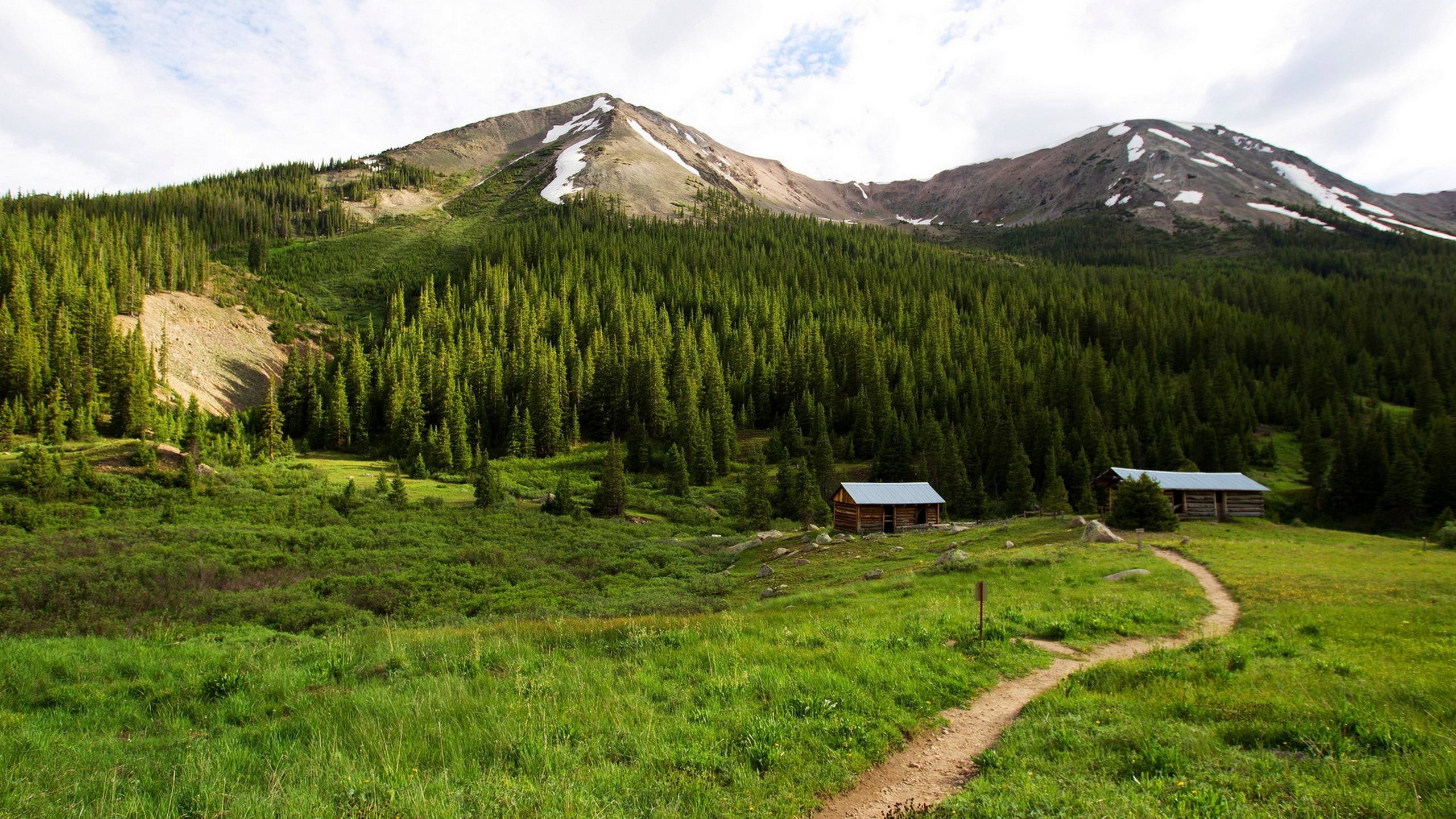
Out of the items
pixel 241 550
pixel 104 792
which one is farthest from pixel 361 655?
pixel 241 550

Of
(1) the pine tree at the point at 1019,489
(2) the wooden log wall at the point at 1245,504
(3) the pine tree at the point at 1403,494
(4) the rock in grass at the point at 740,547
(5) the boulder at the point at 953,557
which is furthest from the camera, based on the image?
(1) the pine tree at the point at 1019,489

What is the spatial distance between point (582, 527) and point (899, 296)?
4164 inches

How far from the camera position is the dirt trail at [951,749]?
21.4 ft

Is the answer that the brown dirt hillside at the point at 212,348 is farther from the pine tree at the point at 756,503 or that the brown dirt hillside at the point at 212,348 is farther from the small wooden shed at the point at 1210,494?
the small wooden shed at the point at 1210,494

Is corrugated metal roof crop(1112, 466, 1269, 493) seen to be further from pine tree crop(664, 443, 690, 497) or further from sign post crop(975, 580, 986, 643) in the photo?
sign post crop(975, 580, 986, 643)

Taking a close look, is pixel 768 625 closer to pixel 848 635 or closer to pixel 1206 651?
pixel 848 635

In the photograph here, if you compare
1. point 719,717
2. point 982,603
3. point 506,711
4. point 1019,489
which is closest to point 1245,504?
point 1019,489

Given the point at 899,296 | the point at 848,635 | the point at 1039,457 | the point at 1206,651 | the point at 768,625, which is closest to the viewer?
the point at 1206,651

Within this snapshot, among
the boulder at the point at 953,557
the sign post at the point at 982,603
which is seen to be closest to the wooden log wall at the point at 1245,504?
the boulder at the point at 953,557

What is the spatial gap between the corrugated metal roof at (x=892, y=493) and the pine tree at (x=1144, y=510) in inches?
580

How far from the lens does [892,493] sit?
53.7m

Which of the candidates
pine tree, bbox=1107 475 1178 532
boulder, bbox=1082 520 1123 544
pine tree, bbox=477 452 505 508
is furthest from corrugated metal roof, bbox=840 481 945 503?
pine tree, bbox=477 452 505 508

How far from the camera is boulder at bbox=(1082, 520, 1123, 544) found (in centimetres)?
3278

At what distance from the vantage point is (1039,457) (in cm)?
7369
